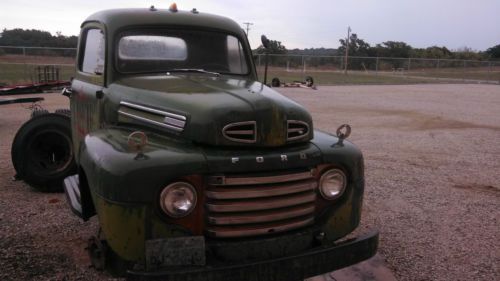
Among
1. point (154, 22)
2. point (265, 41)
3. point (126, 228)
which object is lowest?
point (126, 228)

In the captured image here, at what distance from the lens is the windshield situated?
4172mm

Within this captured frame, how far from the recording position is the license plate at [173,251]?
2.75 m

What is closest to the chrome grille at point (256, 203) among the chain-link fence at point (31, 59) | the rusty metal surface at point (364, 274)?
the rusty metal surface at point (364, 274)

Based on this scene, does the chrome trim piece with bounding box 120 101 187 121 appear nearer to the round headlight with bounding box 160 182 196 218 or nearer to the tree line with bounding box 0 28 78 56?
the round headlight with bounding box 160 182 196 218

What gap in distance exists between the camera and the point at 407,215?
18.2 feet

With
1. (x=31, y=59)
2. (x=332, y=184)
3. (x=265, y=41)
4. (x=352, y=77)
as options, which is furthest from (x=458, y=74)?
(x=332, y=184)

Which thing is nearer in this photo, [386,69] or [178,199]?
[178,199]

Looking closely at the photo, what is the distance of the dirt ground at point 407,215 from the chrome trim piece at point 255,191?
1.54 metres

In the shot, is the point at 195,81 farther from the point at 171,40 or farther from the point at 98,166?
the point at 98,166

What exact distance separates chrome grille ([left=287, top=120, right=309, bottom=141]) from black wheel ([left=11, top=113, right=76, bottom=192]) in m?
3.63

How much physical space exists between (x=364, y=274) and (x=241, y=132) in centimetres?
181

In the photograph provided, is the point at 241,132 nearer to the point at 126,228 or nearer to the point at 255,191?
the point at 255,191

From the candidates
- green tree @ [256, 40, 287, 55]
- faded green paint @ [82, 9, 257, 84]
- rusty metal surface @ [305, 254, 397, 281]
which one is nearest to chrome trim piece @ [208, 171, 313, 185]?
rusty metal surface @ [305, 254, 397, 281]

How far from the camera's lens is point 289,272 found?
9.48 ft
